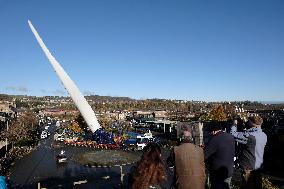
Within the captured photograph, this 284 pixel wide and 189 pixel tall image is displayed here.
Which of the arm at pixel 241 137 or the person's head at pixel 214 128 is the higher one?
the person's head at pixel 214 128

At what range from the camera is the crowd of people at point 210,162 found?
185 inches

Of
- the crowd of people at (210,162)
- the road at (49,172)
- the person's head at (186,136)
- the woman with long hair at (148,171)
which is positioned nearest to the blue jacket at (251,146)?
the crowd of people at (210,162)

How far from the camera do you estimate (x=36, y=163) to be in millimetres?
41688

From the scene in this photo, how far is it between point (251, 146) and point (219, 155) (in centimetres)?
99

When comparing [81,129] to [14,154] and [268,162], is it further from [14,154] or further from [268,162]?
[268,162]

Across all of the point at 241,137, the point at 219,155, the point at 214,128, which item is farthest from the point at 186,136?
the point at 241,137

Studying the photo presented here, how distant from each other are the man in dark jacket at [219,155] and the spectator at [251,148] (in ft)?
2.13

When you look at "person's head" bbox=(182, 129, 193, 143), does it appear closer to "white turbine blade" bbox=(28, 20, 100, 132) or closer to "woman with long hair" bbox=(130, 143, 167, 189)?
"woman with long hair" bbox=(130, 143, 167, 189)

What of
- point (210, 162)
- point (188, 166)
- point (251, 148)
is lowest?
point (210, 162)

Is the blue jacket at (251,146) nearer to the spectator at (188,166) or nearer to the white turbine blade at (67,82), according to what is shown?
the spectator at (188,166)

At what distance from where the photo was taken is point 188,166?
6.01m

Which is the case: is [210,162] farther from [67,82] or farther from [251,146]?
[67,82]

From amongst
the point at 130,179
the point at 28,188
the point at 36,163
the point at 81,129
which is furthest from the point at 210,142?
the point at 81,129

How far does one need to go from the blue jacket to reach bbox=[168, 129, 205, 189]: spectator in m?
1.83
